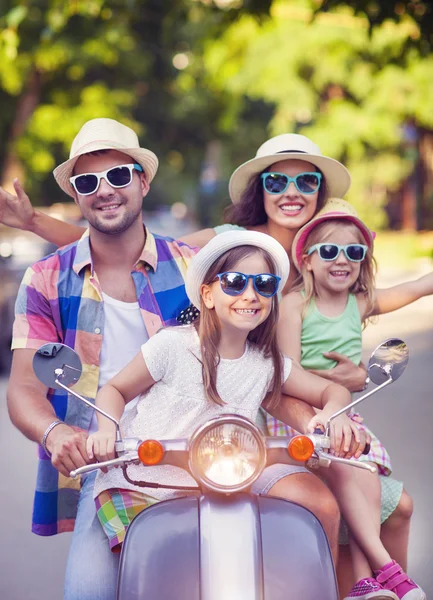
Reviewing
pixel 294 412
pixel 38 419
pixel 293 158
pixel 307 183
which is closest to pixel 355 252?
pixel 307 183

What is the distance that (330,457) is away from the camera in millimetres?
2438

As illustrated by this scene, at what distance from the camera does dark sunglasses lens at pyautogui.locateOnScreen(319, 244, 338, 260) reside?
3.41m

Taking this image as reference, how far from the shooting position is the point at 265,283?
2686 millimetres

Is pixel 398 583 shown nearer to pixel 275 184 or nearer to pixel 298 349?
pixel 298 349

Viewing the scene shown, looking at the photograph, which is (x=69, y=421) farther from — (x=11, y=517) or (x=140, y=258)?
(x=11, y=517)

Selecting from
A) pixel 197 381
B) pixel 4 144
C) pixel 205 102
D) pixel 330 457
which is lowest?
pixel 330 457

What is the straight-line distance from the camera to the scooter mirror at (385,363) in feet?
8.31

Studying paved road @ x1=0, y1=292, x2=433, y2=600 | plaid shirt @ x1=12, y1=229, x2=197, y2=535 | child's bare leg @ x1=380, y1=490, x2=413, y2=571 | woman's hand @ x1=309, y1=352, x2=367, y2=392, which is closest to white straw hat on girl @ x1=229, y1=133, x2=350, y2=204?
plaid shirt @ x1=12, y1=229, x2=197, y2=535

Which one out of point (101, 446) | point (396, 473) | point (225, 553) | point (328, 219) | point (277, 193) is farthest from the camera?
point (396, 473)

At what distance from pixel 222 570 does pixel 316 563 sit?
0.26 m

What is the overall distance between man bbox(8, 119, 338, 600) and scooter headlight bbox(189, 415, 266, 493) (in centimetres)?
86

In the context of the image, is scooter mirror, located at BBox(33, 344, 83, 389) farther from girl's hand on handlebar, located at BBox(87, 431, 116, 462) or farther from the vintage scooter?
girl's hand on handlebar, located at BBox(87, 431, 116, 462)

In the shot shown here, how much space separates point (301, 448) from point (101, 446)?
1.70 feet

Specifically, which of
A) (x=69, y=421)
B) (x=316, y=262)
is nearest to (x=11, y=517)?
(x=69, y=421)
